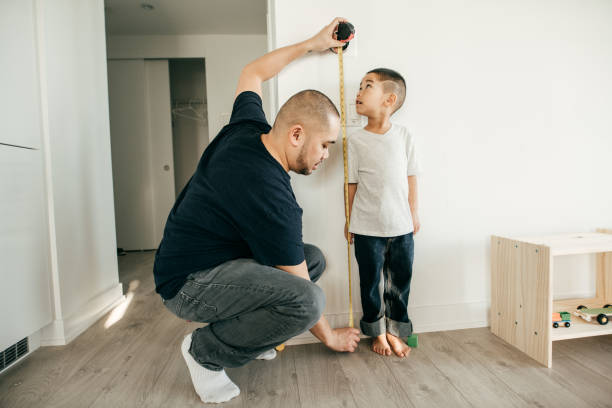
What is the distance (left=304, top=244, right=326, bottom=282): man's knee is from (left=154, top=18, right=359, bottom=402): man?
22cm

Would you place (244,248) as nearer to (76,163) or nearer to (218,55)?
(76,163)

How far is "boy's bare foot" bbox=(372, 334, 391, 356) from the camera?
141 centimetres

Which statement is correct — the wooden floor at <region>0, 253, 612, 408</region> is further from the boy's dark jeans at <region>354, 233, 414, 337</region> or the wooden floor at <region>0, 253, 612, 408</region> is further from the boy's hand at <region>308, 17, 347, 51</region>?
the boy's hand at <region>308, 17, 347, 51</region>

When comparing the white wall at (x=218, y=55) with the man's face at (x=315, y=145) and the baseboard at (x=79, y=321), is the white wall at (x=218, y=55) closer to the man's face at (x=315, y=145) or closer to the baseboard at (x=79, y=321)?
the baseboard at (x=79, y=321)

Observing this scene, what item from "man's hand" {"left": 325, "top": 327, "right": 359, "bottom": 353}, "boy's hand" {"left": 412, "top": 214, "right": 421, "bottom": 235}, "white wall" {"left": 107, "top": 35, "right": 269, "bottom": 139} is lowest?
"man's hand" {"left": 325, "top": 327, "right": 359, "bottom": 353}

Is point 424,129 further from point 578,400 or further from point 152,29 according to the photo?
point 152,29

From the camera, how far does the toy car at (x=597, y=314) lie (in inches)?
56.5

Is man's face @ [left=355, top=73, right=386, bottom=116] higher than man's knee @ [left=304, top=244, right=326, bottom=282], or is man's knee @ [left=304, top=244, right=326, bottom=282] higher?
man's face @ [left=355, top=73, right=386, bottom=116]

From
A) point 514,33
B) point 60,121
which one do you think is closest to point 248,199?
point 60,121

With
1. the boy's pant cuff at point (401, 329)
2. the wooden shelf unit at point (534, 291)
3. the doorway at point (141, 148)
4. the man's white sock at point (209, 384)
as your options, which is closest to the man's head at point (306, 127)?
the man's white sock at point (209, 384)

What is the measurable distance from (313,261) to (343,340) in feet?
1.01

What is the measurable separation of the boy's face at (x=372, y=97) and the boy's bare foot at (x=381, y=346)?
3.13ft

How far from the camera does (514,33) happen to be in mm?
1653

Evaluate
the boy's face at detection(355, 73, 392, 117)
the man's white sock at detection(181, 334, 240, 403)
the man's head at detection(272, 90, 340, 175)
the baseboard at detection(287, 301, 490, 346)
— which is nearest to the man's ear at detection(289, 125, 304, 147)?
the man's head at detection(272, 90, 340, 175)
